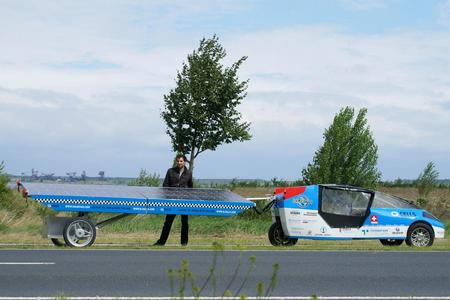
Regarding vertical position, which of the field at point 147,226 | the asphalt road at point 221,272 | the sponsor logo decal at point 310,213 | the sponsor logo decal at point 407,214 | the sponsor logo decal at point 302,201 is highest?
the sponsor logo decal at point 302,201

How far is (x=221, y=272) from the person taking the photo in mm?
11766

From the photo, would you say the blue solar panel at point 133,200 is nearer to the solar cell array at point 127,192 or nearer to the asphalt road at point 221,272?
the solar cell array at point 127,192

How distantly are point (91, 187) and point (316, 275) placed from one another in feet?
26.1

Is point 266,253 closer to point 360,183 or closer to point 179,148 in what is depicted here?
point 179,148

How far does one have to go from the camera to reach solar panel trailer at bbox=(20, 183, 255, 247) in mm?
16922

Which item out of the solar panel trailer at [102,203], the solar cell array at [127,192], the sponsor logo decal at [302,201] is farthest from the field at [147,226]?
the solar panel trailer at [102,203]

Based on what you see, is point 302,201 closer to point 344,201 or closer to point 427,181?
point 344,201

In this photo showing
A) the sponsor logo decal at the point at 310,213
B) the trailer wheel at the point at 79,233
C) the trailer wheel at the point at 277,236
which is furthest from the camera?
the trailer wheel at the point at 277,236

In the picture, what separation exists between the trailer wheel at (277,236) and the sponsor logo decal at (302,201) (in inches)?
26.0

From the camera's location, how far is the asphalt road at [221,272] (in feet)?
34.8

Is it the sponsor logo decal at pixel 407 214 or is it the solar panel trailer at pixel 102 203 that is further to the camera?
the sponsor logo decal at pixel 407 214

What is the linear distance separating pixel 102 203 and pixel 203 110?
21.3 metres

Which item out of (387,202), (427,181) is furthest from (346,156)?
(387,202)

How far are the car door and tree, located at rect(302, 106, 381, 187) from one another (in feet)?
85.9
